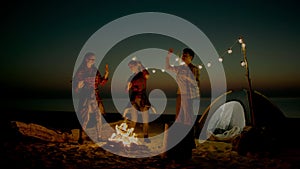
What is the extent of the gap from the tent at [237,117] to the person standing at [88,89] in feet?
12.4

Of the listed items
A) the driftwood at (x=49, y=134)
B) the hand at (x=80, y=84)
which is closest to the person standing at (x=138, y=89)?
the hand at (x=80, y=84)

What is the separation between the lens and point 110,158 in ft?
20.9

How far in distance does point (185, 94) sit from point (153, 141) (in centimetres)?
235

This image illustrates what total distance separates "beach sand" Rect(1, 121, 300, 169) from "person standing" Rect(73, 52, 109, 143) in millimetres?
801

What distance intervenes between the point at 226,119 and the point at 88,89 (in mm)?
5362

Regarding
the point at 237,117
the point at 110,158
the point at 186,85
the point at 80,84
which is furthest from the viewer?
the point at 237,117

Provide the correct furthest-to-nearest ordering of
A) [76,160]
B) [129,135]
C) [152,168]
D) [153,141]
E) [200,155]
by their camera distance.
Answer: [153,141], [129,135], [200,155], [76,160], [152,168]

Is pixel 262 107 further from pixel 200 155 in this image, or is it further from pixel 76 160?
pixel 76 160

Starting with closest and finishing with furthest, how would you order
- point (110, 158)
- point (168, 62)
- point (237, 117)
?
point (110, 158) < point (168, 62) < point (237, 117)

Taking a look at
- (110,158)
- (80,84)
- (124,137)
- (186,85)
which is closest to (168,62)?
(186,85)

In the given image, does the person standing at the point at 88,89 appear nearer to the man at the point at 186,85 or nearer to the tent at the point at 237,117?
the man at the point at 186,85

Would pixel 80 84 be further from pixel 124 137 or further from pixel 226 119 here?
pixel 226 119

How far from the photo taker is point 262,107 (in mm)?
8688

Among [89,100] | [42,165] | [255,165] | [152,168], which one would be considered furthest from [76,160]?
[255,165]
